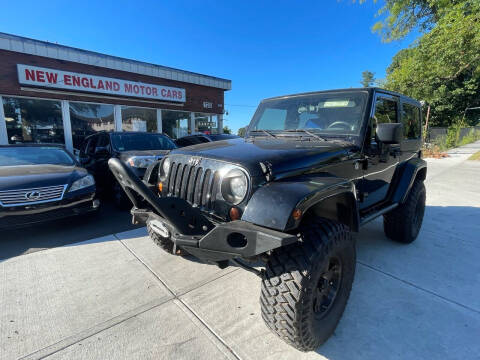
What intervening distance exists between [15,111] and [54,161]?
5.95 metres

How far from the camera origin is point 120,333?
72.9 inches

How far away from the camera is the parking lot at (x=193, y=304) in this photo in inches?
67.9

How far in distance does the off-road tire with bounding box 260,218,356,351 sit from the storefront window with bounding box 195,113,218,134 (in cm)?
1307

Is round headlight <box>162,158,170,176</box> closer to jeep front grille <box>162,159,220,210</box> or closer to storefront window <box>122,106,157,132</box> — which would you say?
jeep front grille <box>162,159,220,210</box>

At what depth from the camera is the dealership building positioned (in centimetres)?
820

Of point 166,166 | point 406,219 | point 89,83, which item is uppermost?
point 89,83

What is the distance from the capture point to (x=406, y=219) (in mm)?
3141

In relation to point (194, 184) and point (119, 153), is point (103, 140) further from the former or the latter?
point (194, 184)

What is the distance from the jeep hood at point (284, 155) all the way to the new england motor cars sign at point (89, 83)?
944 centimetres

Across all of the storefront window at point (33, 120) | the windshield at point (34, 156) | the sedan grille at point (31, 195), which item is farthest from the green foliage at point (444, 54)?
the storefront window at point (33, 120)

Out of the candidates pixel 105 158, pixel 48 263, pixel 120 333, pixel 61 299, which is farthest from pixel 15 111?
pixel 120 333

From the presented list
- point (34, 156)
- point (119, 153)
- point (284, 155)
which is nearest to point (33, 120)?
point (34, 156)

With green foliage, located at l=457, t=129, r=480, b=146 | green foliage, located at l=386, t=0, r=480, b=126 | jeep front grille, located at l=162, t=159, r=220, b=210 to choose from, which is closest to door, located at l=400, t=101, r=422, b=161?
jeep front grille, located at l=162, t=159, r=220, b=210

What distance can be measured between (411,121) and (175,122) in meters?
11.2
